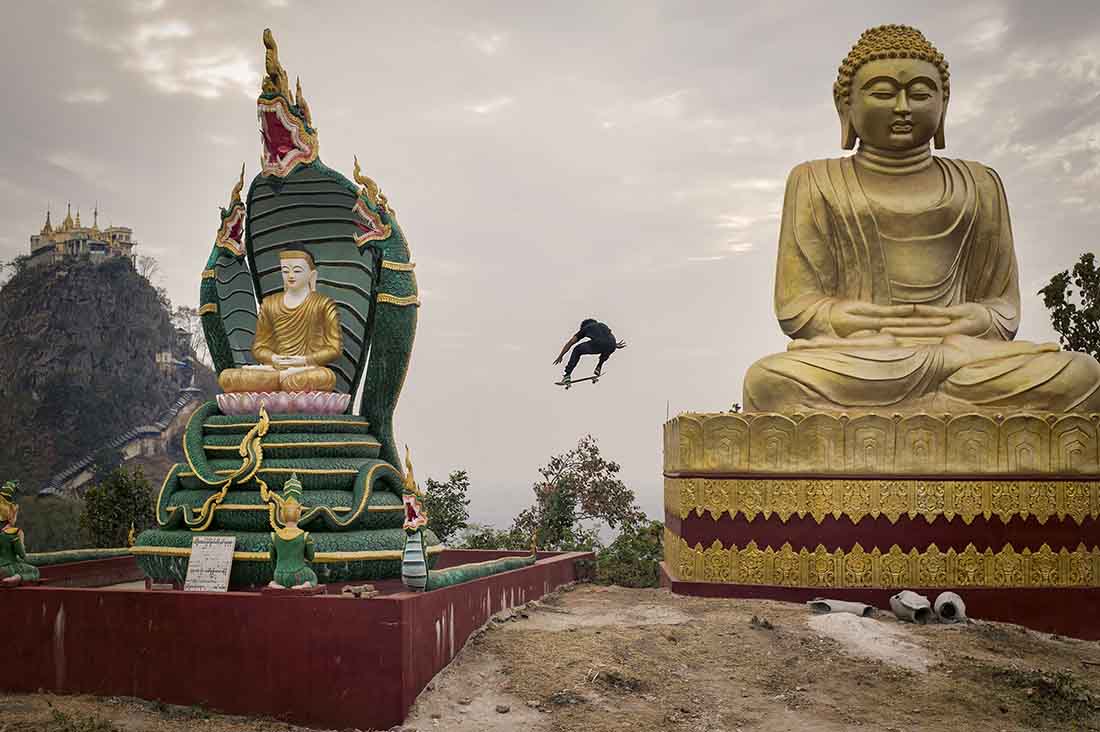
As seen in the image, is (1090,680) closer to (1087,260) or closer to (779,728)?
(779,728)

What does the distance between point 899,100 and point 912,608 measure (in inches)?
232

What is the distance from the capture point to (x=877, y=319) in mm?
11914

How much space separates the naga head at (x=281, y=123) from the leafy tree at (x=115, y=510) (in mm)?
7196

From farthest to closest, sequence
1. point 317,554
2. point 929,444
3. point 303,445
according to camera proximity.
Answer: point 929,444 → point 303,445 → point 317,554

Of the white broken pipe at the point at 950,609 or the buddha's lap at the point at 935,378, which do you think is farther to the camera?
the buddha's lap at the point at 935,378

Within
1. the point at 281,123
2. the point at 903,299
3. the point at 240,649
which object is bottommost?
the point at 240,649

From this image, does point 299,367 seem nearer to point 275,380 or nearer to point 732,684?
point 275,380

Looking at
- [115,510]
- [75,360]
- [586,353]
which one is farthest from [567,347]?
[75,360]

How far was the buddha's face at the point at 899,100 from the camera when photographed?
39.9 feet

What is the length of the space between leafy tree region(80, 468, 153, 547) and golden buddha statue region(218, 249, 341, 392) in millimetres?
6256

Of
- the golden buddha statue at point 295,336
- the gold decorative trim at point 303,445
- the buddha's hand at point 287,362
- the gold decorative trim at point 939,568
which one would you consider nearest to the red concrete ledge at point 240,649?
the gold decorative trim at point 303,445

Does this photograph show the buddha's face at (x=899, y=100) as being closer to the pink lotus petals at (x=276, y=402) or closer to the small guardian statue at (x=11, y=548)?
the pink lotus petals at (x=276, y=402)

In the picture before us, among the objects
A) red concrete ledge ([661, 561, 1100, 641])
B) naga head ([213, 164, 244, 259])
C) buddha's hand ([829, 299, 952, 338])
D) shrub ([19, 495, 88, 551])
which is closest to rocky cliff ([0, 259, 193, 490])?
shrub ([19, 495, 88, 551])

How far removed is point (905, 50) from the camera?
12148 millimetres
